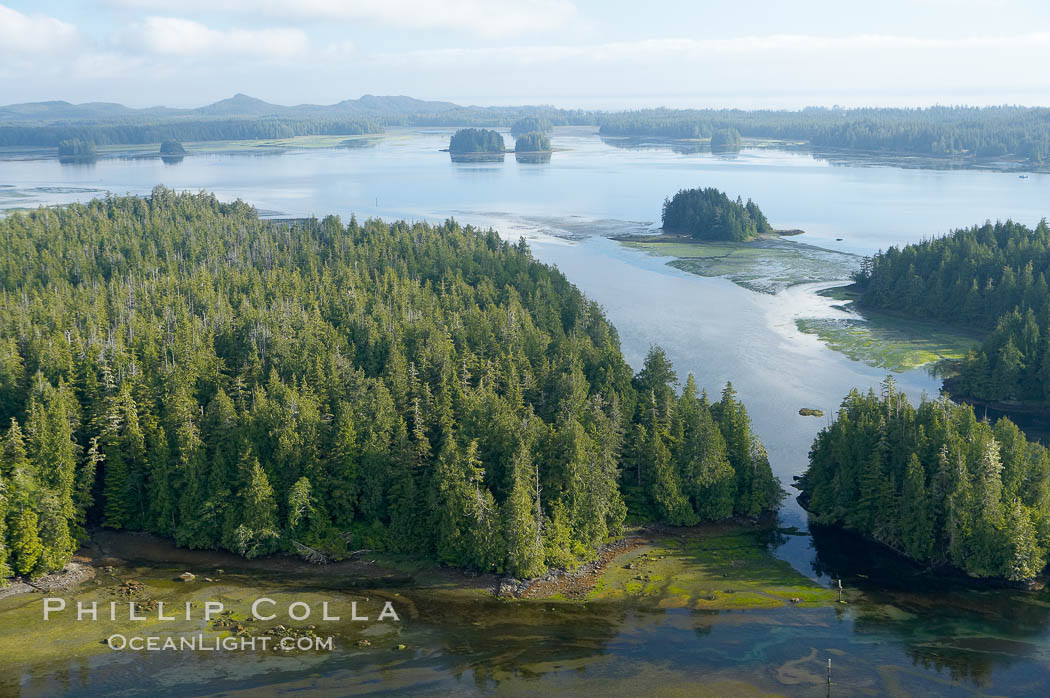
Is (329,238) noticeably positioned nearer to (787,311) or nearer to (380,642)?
(787,311)

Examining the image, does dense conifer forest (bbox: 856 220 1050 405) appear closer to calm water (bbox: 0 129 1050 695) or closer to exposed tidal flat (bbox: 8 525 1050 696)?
calm water (bbox: 0 129 1050 695)

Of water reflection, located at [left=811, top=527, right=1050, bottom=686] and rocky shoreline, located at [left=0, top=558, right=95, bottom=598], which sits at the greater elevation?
water reflection, located at [left=811, top=527, right=1050, bottom=686]

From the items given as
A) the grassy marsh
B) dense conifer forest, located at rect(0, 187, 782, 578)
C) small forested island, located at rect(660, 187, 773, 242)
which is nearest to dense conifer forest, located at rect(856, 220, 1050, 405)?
the grassy marsh

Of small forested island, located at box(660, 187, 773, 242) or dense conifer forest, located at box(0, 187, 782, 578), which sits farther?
small forested island, located at box(660, 187, 773, 242)

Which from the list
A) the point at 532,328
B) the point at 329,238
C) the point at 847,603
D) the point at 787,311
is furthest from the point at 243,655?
the point at 329,238

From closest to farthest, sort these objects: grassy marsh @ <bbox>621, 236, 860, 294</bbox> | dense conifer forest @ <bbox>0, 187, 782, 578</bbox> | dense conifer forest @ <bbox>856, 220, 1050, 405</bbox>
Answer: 1. dense conifer forest @ <bbox>0, 187, 782, 578</bbox>
2. dense conifer forest @ <bbox>856, 220, 1050, 405</bbox>
3. grassy marsh @ <bbox>621, 236, 860, 294</bbox>

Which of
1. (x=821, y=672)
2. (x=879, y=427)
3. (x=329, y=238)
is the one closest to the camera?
(x=821, y=672)

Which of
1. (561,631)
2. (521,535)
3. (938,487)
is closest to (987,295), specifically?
(938,487)

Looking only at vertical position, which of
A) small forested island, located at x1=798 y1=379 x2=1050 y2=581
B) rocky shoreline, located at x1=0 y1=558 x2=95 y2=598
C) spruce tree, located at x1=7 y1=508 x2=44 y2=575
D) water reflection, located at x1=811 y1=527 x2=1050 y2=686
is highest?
small forested island, located at x1=798 y1=379 x2=1050 y2=581
